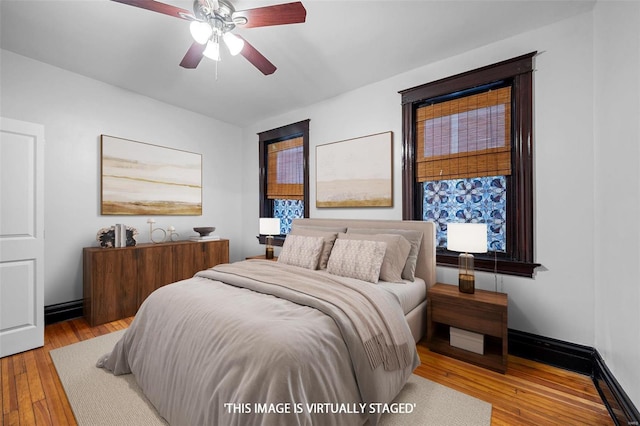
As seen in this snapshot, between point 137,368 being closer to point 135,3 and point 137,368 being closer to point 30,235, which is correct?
point 30,235

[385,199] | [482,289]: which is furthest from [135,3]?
→ [482,289]

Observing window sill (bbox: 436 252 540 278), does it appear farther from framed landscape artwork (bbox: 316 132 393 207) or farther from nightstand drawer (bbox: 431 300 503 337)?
framed landscape artwork (bbox: 316 132 393 207)

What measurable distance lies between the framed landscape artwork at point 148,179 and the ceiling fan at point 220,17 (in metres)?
2.15

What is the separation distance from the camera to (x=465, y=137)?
2697mm

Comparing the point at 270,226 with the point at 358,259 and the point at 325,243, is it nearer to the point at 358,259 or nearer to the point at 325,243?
the point at 325,243

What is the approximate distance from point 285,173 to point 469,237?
2.93 meters

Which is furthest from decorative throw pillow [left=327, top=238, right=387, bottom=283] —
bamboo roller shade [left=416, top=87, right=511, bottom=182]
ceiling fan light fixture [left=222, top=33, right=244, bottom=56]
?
ceiling fan light fixture [left=222, top=33, right=244, bottom=56]

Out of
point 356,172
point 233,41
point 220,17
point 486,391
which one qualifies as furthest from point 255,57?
point 486,391

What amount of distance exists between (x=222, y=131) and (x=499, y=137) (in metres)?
4.12

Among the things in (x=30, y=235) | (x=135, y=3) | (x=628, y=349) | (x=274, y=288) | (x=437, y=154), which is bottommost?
(x=628, y=349)

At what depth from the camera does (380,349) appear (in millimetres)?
1540

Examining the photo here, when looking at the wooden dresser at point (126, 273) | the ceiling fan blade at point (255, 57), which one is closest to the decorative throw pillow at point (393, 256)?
the ceiling fan blade at point (255, 57)

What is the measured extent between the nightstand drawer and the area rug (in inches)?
21.1

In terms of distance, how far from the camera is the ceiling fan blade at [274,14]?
65.3 inches
